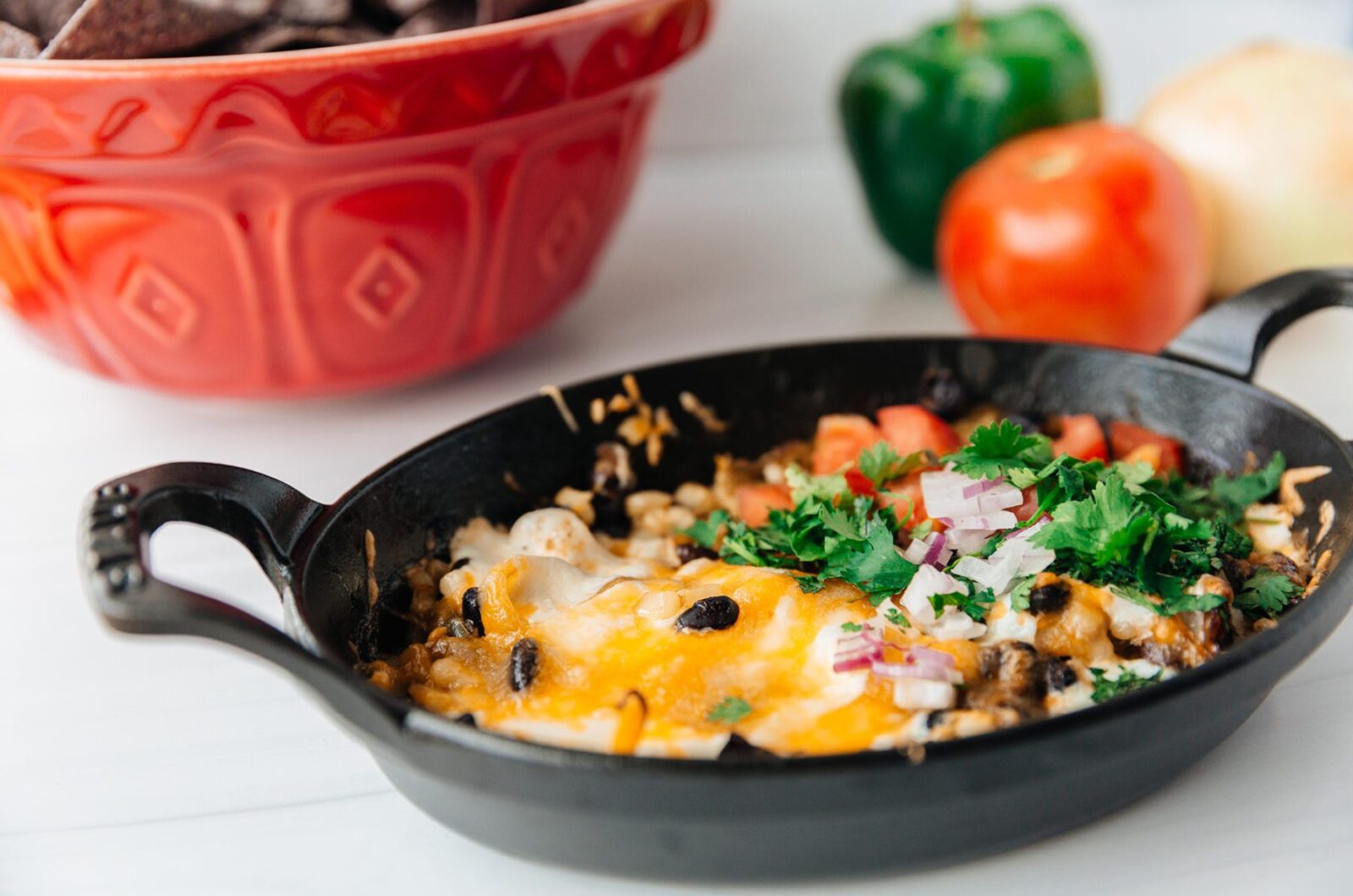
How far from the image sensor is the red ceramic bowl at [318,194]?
123cm

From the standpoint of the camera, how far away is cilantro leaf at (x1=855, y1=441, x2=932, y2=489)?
116 centimetres

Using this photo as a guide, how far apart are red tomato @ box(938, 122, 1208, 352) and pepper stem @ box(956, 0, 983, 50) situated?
312 mm

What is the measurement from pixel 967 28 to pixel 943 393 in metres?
0.91

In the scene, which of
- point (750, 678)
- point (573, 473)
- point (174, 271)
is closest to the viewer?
point (750, 678)

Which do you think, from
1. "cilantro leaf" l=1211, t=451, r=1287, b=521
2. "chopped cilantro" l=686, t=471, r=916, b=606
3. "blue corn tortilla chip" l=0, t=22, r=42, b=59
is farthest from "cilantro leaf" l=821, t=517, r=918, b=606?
"blue corn tortilla chip" l=0, t=22, r=42, b=59

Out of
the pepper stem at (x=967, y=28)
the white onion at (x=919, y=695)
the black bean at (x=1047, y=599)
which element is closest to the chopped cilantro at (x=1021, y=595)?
the black bean at (x=1047, y=599)

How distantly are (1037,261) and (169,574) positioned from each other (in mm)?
1081

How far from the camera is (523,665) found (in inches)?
36.4

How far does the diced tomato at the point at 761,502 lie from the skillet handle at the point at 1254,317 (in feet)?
1.28

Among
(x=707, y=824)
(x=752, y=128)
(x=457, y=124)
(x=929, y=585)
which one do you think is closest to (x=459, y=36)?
(x=457, y=124)

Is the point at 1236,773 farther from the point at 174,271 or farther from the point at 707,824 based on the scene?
the point at 174,271

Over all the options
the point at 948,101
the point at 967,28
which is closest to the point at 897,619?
the point at 948,101

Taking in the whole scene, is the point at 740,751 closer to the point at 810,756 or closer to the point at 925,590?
the point at 810,756

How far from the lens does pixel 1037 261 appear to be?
5.43 feet
